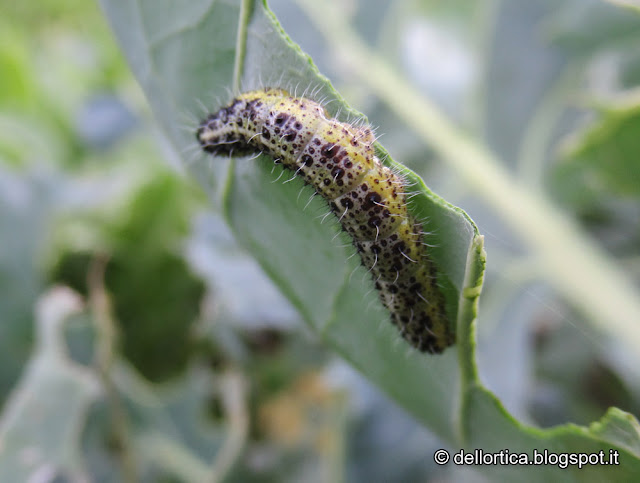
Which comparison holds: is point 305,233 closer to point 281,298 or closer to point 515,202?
point 281,298

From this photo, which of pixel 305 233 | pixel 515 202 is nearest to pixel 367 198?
pixel 305 233

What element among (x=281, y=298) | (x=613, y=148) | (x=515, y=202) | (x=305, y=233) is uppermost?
(x=515, y=202)

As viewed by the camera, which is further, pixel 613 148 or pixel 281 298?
pixel 281 298

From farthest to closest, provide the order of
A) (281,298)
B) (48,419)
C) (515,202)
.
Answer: (515,202) → (281,298) → (48,419)

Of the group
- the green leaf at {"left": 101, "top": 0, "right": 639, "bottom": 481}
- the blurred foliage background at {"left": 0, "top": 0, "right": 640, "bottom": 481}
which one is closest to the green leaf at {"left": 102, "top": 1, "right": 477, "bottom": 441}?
the green leaf at {"left": 101, "top": 0, "right": 639, "bottom": 481}

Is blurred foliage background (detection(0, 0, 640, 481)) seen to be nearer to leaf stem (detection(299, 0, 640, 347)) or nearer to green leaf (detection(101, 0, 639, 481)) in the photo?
leaf stem (detection(299, 0, 640, 347))

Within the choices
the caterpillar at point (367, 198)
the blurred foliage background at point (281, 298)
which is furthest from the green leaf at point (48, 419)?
the caterpillar at point (367, 198)

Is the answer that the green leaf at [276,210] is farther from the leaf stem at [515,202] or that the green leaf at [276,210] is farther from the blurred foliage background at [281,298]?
the leaf stem at [515,202]
